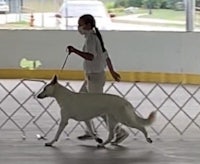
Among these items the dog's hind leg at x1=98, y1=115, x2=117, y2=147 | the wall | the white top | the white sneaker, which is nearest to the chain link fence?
the white sneaker

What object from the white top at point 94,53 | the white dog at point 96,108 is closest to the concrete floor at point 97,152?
the white dog at point 96,108

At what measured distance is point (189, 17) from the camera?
31.9ft

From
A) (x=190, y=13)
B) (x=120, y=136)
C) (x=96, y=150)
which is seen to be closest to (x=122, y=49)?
(x=190, y=13)

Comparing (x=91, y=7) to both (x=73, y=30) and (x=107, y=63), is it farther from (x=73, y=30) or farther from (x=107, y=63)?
(x=107, y=63)

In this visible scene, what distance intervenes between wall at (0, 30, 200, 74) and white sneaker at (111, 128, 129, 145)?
419cm

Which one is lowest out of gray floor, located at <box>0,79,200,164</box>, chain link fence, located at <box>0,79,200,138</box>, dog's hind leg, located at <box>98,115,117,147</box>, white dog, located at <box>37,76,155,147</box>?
chain link fence, located at <box>0,79,200,138</box>

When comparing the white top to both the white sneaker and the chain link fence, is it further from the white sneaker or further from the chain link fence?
the chain link fence

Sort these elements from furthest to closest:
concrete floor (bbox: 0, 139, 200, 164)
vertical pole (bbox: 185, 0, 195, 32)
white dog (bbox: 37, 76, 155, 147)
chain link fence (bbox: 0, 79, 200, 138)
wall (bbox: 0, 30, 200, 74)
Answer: vertical pole (bbox: 185, 0, 195, 32) → wall (bbox: 0, 30, 200, 74) → chain link fence (bbox: 0, 79, 200, 138) → white dog (bbox: 37, 76, 155, 147) → concrete floor (bbox: 0, 139, 200, 164)

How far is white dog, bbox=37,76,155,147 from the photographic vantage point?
507cm

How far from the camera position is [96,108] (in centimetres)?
507

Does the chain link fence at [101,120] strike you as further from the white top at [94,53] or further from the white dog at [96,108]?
the white top at [94,53]

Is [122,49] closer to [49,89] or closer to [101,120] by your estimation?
[101,120]

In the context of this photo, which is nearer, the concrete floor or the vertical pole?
the concrete floor

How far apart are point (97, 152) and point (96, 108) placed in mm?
358
